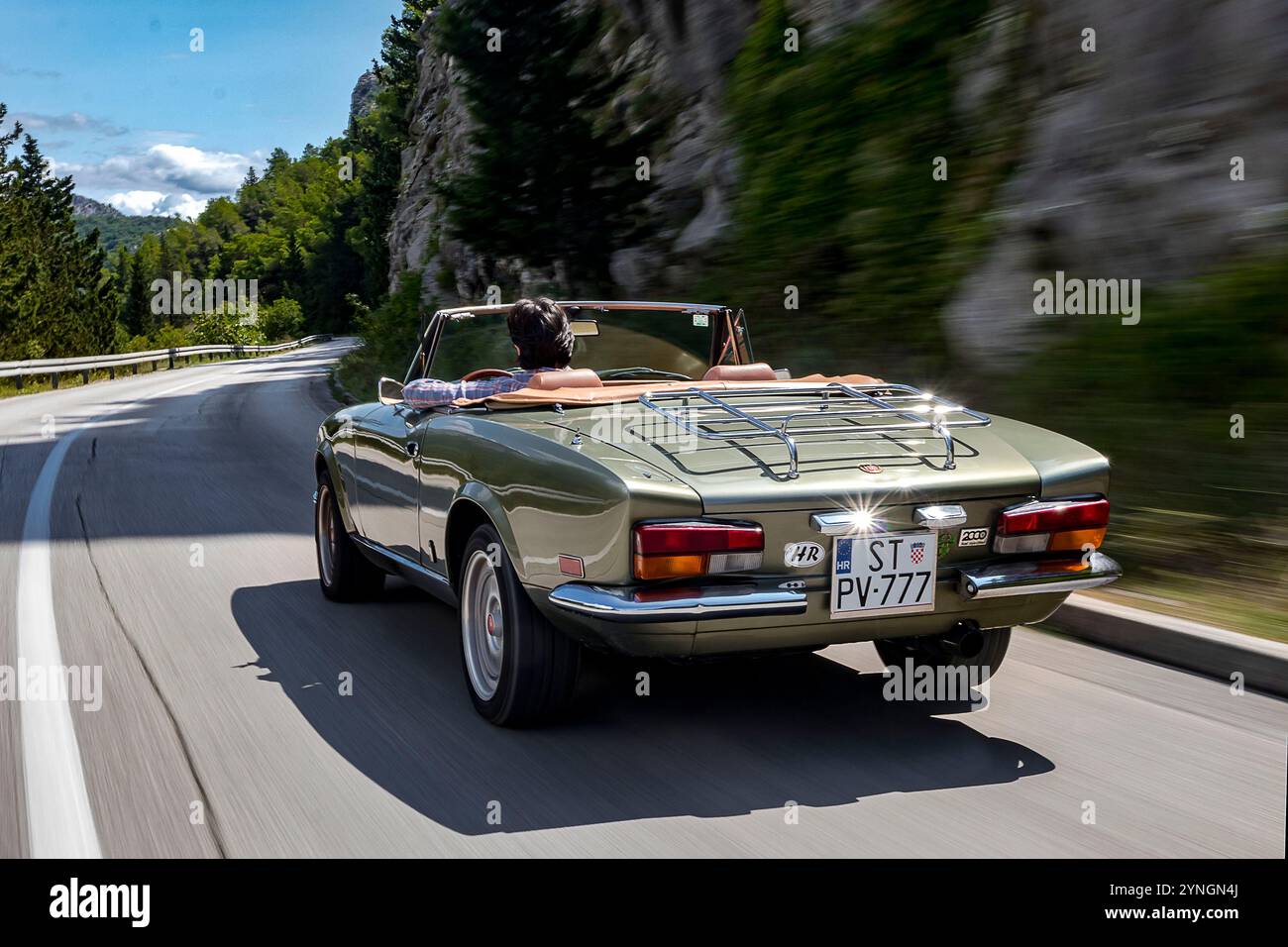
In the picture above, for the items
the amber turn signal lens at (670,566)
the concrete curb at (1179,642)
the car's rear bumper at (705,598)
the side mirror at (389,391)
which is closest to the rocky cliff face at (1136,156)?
the concrete curb at (1179,642)

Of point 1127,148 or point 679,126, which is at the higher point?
point 679,126

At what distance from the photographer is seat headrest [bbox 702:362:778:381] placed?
211 inches

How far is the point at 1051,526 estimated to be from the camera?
4145mm

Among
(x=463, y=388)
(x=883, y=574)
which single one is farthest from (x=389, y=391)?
(x=883, y=574)

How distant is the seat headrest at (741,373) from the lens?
17.6 ft

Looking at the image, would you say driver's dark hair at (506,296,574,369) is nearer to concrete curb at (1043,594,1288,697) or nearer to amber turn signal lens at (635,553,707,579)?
amber turn signal lens at (635,553,707,579)

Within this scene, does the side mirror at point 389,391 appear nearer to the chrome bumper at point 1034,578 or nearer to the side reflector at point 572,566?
the side reflector at point 572,566

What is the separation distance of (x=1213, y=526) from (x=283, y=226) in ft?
546

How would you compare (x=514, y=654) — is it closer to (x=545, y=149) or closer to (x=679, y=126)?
(x=545, y=149)

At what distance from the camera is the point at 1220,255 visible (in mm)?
7699

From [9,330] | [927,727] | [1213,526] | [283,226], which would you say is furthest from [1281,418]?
[283,226]

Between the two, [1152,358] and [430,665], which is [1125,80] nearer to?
[1152,358]

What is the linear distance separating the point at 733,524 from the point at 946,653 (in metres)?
1.43

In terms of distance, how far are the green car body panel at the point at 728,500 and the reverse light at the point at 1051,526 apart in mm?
38
